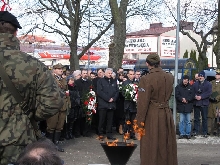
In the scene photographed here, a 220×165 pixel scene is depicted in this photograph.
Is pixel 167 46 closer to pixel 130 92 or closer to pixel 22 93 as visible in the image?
pixel 130 92

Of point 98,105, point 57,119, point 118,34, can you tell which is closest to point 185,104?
point 98,105

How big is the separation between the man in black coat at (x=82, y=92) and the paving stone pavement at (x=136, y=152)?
0.31 meters

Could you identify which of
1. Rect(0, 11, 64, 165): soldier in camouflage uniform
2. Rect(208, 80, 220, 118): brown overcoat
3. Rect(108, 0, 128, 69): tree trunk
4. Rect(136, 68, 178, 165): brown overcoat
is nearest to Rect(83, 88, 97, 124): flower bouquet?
Rect(208, 80, 220, 118): brown overcoat

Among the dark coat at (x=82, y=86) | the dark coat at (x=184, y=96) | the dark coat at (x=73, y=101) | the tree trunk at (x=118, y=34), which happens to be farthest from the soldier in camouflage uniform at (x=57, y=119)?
the tree trunk at (x=118, y=34)

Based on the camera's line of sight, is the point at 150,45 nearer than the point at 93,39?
No

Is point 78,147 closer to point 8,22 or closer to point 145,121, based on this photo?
point 145,121

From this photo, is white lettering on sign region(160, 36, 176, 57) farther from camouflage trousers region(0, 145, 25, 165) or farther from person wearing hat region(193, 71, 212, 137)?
camouflage trousers region(0, 145, 25, 165)

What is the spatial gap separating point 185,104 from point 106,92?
2.29 m

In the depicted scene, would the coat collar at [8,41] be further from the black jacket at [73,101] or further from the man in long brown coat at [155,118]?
the black jacket at [73,101]

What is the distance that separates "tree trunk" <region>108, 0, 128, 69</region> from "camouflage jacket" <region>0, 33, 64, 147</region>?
1483 cm

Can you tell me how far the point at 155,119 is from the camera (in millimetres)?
7762

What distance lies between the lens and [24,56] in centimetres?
403

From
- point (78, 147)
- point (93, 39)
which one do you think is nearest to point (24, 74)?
point (78, 147)

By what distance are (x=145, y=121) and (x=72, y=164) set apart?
7.58 ft
